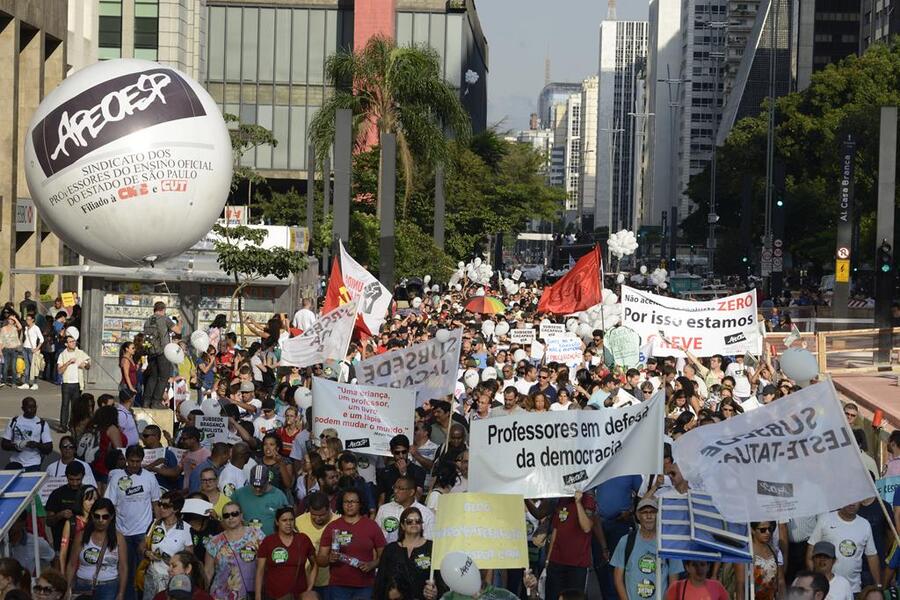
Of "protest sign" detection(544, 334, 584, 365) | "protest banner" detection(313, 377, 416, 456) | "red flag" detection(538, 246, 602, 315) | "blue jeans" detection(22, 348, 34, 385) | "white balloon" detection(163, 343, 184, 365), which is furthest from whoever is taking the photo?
"blue jeans" detection(22, 348, 34, 385)

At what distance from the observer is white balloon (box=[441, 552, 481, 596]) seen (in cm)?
820

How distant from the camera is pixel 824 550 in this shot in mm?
9188

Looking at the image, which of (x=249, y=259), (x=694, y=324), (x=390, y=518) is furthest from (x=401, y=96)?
(x=390, y=518)

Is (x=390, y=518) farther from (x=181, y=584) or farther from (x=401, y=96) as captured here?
(x=401, y=96)

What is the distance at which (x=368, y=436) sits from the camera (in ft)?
43.9

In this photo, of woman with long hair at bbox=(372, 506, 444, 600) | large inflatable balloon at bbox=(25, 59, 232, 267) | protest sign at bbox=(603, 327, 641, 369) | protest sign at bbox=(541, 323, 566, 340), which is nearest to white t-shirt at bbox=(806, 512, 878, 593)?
woman with long hair at bbox=(372, 506, 444, 600)

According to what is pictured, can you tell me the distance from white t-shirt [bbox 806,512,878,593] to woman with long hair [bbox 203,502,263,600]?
3.44 metres

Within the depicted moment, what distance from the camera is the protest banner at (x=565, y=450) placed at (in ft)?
34.3

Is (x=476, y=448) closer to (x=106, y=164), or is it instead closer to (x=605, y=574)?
(x=605, y=574)

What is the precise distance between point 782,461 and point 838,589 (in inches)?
31.8

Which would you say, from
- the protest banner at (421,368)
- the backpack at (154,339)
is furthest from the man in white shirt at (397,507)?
the backpack at (154,339)

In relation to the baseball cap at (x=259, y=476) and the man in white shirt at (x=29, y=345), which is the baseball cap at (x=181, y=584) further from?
the man in white shirt at (x=29, y=345)

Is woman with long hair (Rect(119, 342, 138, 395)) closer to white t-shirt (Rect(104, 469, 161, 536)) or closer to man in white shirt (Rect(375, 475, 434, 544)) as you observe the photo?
white t-shirt (Rect(104, 469, 161, 536))

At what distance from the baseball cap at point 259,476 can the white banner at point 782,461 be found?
130 inches
